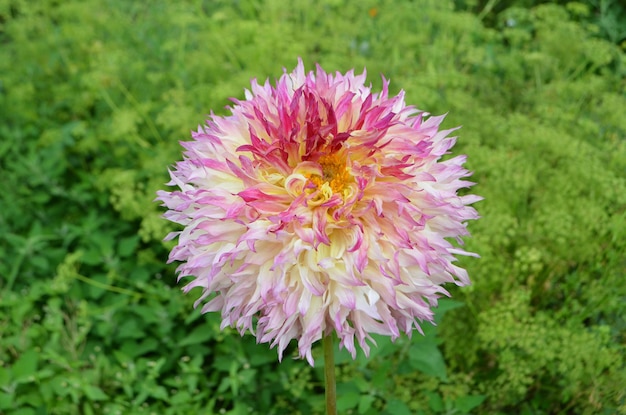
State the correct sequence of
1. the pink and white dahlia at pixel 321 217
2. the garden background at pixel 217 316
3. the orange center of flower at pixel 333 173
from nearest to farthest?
the pink and white dahlia at pixel 321 217
the orange center of flower at pixel 333 173
the garden background at pixel 217 316

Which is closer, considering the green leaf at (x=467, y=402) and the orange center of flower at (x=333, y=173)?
the orange center of flower at (x=333, y=173)

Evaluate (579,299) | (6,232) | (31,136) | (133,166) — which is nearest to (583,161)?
(579,299)

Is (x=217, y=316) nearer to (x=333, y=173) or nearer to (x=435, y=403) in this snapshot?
(x=435, y=403)

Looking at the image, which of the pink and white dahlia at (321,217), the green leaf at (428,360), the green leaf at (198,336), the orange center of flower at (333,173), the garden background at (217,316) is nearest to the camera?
the pink and white dahlia at (321,217)

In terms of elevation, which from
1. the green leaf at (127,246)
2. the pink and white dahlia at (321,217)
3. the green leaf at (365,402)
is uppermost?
the pink and white dahlia at (321,217)

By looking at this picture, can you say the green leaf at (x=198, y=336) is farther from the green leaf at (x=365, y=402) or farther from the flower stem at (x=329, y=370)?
the flower stem at (x=329, y=370)

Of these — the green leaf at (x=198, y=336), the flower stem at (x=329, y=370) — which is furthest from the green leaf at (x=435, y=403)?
the green leaf at (x=198, y=336)

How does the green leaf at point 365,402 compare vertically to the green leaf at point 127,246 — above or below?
above
